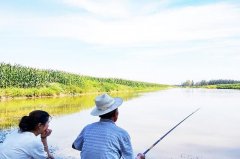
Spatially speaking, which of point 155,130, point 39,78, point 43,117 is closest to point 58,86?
point 39,78

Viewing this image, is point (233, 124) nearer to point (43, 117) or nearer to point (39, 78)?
point (43, 117)

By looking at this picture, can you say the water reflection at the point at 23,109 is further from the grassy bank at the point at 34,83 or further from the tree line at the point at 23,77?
the tree line at the point at 23,77

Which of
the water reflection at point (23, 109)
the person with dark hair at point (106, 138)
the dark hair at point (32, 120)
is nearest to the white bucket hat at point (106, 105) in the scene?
the person with dark hair at point (106, 138)

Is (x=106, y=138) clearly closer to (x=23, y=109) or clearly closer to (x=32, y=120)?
(x=32, y=120)

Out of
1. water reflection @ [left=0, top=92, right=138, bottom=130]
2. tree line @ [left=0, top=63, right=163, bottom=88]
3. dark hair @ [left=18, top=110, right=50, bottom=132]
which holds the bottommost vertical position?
water reflection @ [left=0, top=92, right=138, bottom=130]

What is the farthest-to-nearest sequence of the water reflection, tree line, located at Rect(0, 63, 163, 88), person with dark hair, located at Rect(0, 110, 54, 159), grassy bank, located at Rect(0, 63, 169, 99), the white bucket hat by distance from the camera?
tree line, located at Rect(0, 63, 163, 88) < grassy bank, located at Rect(0, 63, 169, 99) < the water reflection < the white bucket hat < person with dark hair, located at Rect(0, 110, 54, 159)

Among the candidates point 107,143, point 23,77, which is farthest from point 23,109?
point 107,143

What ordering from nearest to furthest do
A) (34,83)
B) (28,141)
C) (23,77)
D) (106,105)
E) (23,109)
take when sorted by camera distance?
(28,141) < (106,105) < (23,109) < (23,77) < (34,83)

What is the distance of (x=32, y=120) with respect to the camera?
→ 13.2ft

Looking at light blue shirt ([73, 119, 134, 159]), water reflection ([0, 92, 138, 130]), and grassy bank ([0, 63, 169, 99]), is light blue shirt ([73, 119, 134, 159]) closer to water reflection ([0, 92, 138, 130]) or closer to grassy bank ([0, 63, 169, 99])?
water reflection ([0, 92, 138, 130])

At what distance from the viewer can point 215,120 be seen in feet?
69.2

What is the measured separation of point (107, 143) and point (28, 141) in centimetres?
74

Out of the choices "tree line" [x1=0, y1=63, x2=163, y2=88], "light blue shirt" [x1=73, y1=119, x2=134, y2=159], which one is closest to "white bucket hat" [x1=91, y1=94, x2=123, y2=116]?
"light blue shirt" [x1=73, y1=119, x2=134, y2=159]

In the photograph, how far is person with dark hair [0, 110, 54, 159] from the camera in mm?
3908
